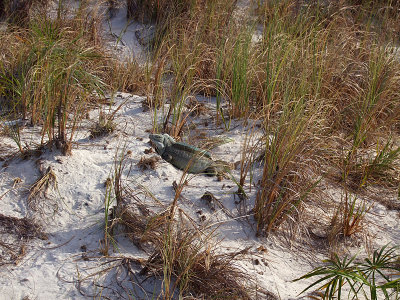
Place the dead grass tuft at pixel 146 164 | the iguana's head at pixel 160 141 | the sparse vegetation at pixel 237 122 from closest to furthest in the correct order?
the sparse vegetation at pixel 237 122
the dead grass tuft at pixel 146 164
the iguana's head at pixel 160 141

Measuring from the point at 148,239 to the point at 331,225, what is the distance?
139 cm

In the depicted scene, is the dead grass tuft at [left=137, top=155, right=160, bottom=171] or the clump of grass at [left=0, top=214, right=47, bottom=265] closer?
the clump of grass at [left=0, top=214, right=47, bottom=265]

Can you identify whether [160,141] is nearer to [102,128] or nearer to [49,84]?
[102,128]

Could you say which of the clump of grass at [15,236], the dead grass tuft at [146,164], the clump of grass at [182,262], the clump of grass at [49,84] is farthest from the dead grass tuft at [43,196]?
the dead grass tuft at [146,164]

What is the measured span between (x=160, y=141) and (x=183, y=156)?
248 mm

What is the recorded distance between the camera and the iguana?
11.8 ft

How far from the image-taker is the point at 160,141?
372 centimetres

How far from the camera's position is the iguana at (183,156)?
11.8 feet

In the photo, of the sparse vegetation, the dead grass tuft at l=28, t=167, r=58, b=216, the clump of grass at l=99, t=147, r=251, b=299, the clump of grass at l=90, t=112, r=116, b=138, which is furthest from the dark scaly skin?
the dead grass tuft at l=28, t=167, r=58, b=216

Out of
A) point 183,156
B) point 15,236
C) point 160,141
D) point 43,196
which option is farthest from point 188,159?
point 15,236

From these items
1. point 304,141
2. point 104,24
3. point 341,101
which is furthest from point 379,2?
point 304,141

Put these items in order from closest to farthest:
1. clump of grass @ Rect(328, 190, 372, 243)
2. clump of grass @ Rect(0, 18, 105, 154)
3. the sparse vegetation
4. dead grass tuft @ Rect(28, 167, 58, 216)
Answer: the sparse vegetation → dead grass tuft @ Rect(28, 167, 58, 216) → clump of grass @ Rect(328, 190, 372, 243) → clump of grass @ Rect(0, 18, 105, 154)

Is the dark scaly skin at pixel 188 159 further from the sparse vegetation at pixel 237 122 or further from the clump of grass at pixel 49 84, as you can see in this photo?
the clump of grass at pixel 49 84

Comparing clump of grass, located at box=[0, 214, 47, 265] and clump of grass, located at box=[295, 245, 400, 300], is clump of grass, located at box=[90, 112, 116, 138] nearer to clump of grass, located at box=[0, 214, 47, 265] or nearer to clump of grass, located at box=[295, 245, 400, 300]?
clump of grass, located at box=[0, 214, 47, 265]
